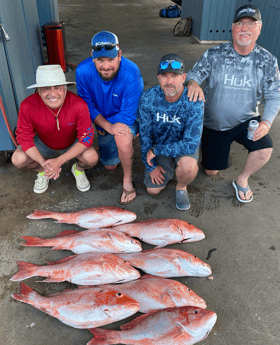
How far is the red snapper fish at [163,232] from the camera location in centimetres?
223

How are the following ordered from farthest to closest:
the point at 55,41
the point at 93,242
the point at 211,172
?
the point at 55,41 → the point at 211,172 → the point at 93,242

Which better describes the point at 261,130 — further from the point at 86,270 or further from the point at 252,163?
the point at 86,270

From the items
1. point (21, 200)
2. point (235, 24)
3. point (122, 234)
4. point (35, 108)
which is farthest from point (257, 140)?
point (21, 200)

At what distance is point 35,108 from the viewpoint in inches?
97.0

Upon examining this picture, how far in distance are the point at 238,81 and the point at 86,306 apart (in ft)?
7.09

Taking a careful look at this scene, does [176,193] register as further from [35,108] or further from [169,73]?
[35,108]

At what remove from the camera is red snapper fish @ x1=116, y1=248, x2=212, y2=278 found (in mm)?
1965

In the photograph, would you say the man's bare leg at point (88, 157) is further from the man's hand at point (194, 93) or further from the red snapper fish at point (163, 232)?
the man's hand at point (194, 93)

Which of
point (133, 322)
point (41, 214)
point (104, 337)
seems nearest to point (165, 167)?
point (41, 214)

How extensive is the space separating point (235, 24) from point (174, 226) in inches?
70.3

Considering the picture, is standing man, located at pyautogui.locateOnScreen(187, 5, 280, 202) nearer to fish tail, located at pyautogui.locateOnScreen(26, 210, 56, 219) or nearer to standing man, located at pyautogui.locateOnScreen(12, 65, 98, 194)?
standing man, located at pyautogui.locateOnScreen(12, 65, 98, 194)

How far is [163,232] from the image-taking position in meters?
2.23

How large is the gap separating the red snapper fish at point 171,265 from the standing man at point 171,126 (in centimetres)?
71

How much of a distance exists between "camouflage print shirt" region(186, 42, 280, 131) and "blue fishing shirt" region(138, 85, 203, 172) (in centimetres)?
41
